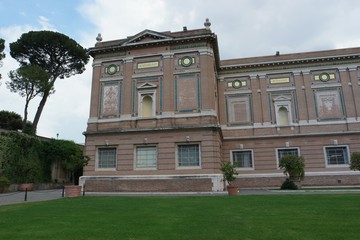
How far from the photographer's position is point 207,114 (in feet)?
66.1

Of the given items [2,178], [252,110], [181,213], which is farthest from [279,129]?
[2,178]

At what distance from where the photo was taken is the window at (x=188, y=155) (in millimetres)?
19922

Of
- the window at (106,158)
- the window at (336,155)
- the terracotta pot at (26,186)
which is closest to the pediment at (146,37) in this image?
the window at (106,158)

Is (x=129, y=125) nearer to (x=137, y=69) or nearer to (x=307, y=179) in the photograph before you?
(x=137, y=69)

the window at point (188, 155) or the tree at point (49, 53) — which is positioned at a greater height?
the tree at point (49, 53)

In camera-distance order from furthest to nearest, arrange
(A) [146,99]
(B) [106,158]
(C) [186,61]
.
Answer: (A) [146,99], (C) [186,61], (B) [106,158]

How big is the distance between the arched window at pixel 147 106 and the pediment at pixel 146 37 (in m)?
4.63

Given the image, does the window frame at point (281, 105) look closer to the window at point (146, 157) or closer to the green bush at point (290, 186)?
the green bush at point (290, 186)

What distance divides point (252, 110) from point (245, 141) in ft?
10.0

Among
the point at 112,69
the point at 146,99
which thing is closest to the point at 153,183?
the point at 146,99

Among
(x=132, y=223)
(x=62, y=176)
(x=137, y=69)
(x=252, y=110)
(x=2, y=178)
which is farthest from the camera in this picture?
(x=62, y=176)

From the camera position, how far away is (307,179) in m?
23.7

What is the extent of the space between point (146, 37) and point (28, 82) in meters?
15.1

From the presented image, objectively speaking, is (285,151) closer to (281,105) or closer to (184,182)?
(281,105)
